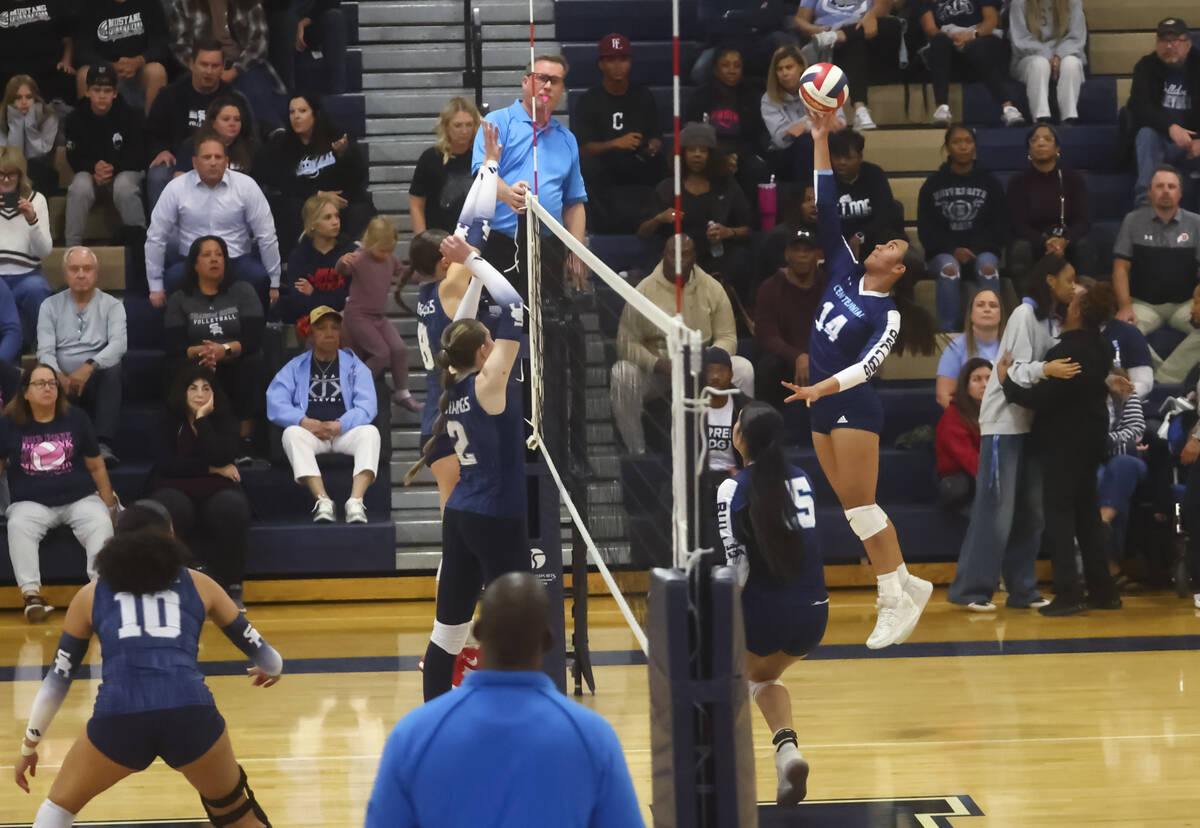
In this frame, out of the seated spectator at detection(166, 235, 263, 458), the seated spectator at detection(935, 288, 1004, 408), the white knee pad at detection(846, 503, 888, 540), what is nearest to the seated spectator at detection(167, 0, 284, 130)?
the seated spectator at detection(166, 235, 263, 458)

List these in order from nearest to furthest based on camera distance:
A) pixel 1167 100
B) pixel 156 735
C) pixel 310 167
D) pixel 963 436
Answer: pixel 156 735, pixel 963 436, pixel 310 167, pixel 1167 100

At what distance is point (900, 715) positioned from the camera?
27.8 ft

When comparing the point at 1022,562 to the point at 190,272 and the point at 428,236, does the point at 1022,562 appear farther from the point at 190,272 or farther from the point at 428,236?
the point at 190,272

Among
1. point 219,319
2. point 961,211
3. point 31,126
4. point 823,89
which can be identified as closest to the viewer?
point 823,89

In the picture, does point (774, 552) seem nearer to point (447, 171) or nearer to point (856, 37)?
point (447, 171)

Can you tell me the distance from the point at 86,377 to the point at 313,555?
2051 millimetres

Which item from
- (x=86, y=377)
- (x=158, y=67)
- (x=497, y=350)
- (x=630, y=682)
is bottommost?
(x=630, y=682)

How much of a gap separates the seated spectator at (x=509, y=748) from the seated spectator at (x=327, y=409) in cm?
807

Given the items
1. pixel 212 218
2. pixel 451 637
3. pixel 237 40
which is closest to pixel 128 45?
pixel 237 40

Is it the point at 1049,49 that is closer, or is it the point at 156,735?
the point at 156,735

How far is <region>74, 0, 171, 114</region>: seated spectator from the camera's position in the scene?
44.9 feet

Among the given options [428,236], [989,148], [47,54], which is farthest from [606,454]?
[47,54]

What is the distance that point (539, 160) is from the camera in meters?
9.23

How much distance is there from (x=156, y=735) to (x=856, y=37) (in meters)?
10.1
